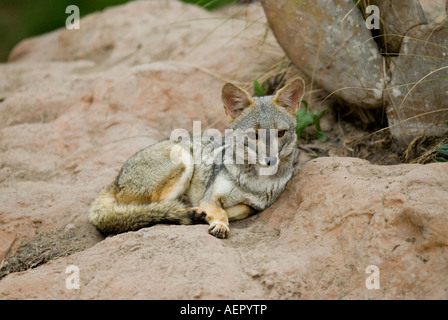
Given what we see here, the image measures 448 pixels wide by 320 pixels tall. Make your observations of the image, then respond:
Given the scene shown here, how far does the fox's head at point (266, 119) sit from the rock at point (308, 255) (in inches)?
21.1

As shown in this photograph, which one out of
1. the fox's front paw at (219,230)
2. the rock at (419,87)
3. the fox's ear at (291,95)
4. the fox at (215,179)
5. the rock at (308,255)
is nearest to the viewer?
the rock at (308,255)

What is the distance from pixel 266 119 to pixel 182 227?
1348mm

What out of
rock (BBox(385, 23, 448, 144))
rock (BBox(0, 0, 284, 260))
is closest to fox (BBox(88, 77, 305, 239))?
rock (BBox(0, 0, 284, 260))

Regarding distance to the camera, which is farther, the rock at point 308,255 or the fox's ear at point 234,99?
the fox's ear at point 234,99

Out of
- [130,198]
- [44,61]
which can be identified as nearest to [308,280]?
[130,198]

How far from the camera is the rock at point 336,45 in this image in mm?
6000

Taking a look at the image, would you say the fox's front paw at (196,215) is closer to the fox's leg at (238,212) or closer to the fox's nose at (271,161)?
the fox's leg at (238,212)

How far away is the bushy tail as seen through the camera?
5.04m

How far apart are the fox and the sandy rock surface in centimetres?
20

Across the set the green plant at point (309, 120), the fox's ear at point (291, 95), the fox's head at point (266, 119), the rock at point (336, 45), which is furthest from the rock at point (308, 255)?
the green plant at point (309, 120)

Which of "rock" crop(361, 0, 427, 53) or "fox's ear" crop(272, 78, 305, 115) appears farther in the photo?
"rock" crop(361, 0, 427, 53)

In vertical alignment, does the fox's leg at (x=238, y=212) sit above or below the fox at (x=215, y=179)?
below

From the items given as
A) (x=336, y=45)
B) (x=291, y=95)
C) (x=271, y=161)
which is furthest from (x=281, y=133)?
(x=336, y=45)

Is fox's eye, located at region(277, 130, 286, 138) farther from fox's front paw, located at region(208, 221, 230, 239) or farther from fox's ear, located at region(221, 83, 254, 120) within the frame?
fox's front paw, located at region(208, 221, 230, 239)
